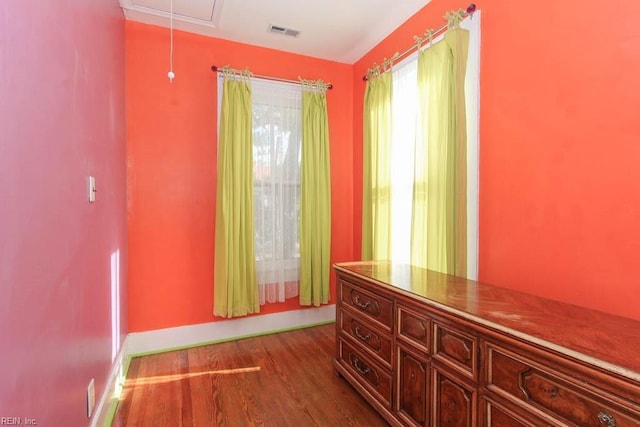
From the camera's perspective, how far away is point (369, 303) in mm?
1877

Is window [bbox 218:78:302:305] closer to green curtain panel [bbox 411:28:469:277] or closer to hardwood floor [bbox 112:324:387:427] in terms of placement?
hardwood floor [bbox 112:324:387:427]

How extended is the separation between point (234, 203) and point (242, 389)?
148 centimetres

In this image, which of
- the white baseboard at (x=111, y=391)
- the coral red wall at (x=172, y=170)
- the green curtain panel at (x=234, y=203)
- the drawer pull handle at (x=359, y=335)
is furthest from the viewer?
the green curtain panel at (x=234, y=203)

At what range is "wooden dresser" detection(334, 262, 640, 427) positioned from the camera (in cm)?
88

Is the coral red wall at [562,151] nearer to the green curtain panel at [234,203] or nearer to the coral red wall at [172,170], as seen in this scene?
the green curtain panel at [234,203]

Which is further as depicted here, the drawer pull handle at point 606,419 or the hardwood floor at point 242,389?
the hardwood floor at point 242,389

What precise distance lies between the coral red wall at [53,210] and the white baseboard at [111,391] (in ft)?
0.33

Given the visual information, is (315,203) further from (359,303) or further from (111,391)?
(111,391)

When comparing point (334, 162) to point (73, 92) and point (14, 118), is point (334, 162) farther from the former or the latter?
point (14, 118)

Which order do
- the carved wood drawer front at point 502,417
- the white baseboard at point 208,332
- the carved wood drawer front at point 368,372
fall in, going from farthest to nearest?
the white baseboard at point 208,332
the carved wood drawer front at point 368,372
the carved wood drawer front at point 502,417

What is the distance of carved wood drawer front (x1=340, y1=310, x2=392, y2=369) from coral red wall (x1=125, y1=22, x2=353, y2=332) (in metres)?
1.41

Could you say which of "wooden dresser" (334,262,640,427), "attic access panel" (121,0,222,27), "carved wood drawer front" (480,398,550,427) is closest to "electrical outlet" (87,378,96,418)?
"wooden dresser" (334,262,640,427)

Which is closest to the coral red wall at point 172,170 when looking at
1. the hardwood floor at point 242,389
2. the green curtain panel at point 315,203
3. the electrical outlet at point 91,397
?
the hardwood floor at point 242,389

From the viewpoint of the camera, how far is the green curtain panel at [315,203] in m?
3.07
